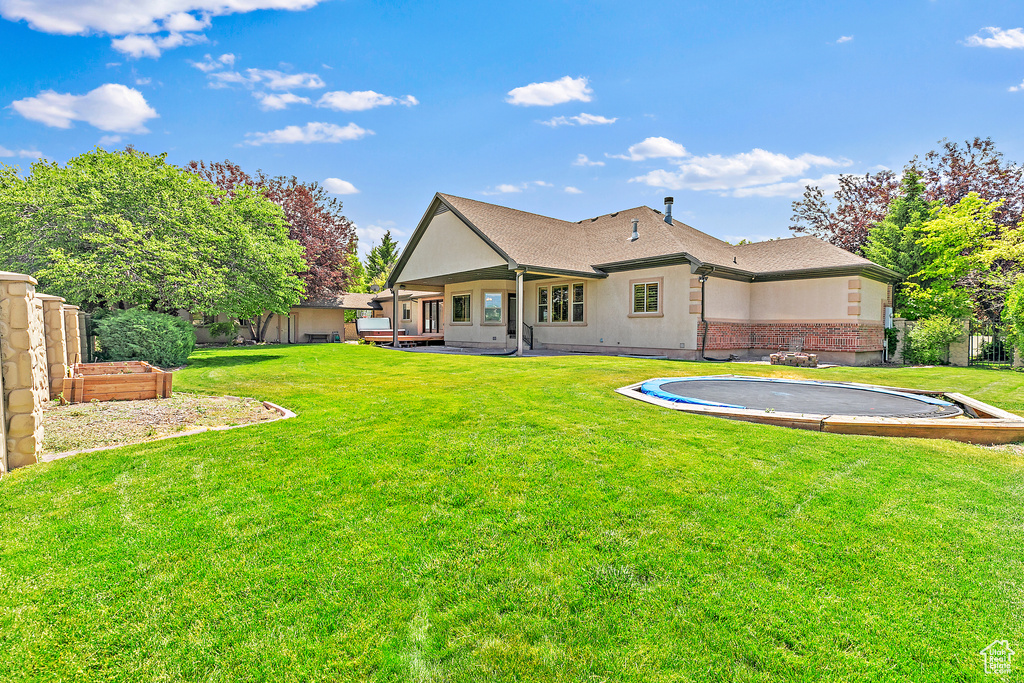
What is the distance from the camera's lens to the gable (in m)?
17.6

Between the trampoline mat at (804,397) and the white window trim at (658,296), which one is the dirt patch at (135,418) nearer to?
the trampoline mat at (804,397)

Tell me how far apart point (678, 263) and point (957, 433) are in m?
10.9

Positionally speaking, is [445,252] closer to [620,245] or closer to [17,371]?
[620,245]

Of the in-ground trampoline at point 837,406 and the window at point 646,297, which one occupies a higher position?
the window at point 646,297

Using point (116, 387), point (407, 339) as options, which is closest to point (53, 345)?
point (116, 387)

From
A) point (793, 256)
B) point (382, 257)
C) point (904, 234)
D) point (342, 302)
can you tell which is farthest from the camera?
point (382, 257)

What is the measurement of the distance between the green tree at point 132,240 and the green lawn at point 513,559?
406 inches

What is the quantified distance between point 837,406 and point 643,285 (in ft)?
34.3

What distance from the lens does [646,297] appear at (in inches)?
643

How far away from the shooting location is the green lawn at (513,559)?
6.02 ft

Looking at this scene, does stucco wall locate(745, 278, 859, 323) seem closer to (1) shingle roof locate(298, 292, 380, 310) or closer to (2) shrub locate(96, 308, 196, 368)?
(2) shrub locate(96, 308, 196, 368)

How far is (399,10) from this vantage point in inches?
456

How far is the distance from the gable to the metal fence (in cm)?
1560

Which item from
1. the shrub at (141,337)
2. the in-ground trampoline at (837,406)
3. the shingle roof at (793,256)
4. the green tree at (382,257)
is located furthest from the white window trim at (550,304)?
the green tree at (382,257)
